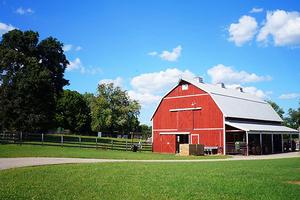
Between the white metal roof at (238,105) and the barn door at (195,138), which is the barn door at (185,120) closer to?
the barn door at (195,138)

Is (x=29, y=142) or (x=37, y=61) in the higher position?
(x=37, y=61)

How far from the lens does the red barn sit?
39531 millimetres

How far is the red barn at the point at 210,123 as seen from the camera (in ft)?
130

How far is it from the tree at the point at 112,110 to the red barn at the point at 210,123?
4005cm

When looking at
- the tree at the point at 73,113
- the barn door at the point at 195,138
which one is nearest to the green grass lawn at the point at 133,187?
the barn door at the point at 195,138

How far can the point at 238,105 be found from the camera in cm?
4534

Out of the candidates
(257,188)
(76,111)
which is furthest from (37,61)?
(76,111)

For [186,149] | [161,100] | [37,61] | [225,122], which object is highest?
[37,61]

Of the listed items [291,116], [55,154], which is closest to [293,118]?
[291,116]

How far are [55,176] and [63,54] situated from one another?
39799 mm

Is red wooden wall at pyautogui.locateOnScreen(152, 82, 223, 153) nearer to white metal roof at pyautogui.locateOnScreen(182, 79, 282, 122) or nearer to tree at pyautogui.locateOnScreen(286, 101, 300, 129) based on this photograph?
white metal roof at pyautogui.locateOnScreen(182, 79, 282, 122)

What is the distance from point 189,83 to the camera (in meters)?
43.5

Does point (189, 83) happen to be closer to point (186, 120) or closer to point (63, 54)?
point (186, 120)

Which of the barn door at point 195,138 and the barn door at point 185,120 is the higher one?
the barn door at point 185,120
